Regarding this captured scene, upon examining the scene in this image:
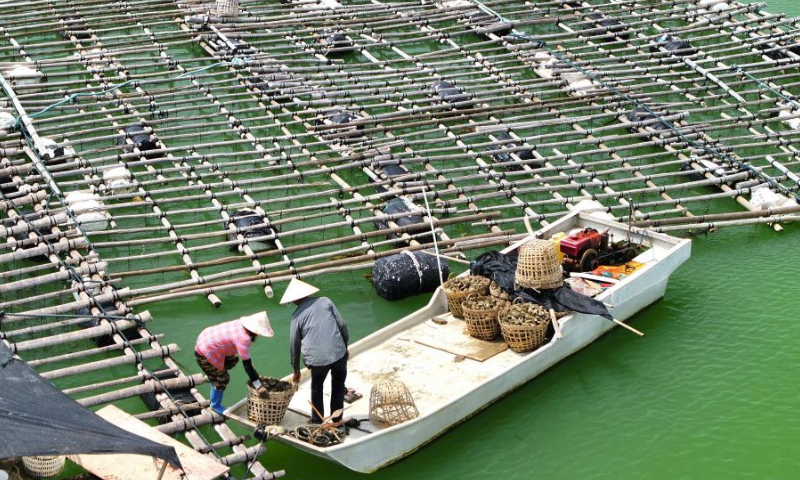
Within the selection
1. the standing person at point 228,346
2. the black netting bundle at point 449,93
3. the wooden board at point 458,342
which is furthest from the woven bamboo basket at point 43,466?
the black netting bundle at point 449,93

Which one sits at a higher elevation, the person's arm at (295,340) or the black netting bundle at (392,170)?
the black netting bundle at (392,170)

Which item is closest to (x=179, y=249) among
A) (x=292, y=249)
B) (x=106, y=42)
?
(x=292, y=249)

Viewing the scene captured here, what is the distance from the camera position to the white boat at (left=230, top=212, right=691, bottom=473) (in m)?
12.7

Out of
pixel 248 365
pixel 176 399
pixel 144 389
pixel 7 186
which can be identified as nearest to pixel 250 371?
pixel 248 365

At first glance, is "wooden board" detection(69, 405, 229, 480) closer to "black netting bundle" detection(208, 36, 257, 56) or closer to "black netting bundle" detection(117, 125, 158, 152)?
"black netting bundle" detection(117, 125, 158, 152)

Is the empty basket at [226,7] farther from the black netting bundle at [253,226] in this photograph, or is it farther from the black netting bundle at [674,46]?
the black netting bundle at [674,46]

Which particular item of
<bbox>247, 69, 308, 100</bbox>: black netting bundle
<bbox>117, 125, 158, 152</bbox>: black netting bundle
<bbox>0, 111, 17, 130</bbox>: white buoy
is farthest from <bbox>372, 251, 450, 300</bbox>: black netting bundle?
<bbox>0, 111, 17, 130</bbox>: white buoy

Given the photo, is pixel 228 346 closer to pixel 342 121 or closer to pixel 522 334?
pixel 522 334

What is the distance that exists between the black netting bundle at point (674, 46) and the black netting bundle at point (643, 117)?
11.6ft

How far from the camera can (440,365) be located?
564 inches

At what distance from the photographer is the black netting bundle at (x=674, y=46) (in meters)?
25.2

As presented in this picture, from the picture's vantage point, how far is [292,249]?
17.2 m

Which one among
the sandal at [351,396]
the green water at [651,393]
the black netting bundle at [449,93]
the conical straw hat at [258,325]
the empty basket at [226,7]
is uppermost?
the empty basket at [226,7]

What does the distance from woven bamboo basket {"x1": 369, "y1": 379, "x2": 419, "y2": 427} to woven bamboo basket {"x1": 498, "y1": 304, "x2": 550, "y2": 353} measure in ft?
7.16
